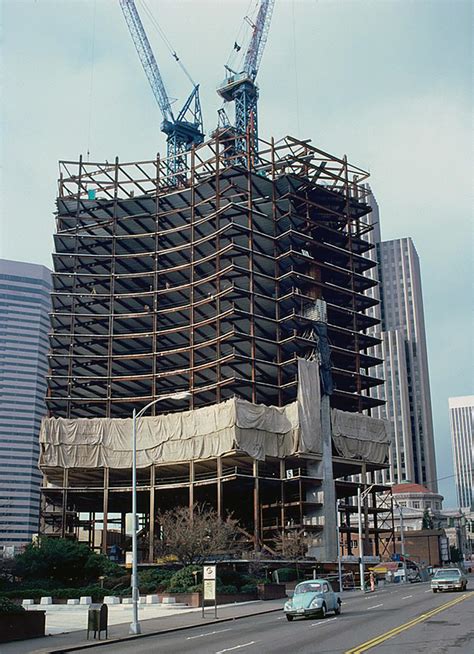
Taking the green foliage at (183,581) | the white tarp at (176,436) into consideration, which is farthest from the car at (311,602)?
the white tarp at (176,436)

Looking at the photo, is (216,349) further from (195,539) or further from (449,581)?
(449,581)

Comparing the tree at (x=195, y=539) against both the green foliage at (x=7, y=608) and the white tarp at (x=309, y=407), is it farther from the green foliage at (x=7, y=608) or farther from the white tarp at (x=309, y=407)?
the green foliage at (x=7, y=608)

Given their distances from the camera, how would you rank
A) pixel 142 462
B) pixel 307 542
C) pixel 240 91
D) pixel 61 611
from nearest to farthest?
pixel 61 611, pixel 307 542, pixel 142 462, pixel 240 91

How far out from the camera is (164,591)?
5372 cm

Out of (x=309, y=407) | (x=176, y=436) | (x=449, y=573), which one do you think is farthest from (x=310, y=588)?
(x=176, y=436)

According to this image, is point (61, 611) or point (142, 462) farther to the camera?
point (142, 462)

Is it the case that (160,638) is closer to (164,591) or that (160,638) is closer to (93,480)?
(164,591)

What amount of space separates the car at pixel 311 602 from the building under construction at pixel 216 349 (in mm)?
49853

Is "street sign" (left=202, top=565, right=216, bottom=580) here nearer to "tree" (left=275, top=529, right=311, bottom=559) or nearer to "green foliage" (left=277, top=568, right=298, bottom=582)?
"green foliage" (left=277, top=568, right=298, bottom=582)

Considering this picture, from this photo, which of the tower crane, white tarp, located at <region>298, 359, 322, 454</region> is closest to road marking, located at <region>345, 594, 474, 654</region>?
white tarp, located at <region>298, 359, 322, 454</region>

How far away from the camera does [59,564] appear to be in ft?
210

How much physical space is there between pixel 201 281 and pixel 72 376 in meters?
20.2

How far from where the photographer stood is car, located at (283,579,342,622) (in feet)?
108

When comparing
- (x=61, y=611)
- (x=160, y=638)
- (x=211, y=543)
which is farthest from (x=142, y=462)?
(x=160, y=638)
